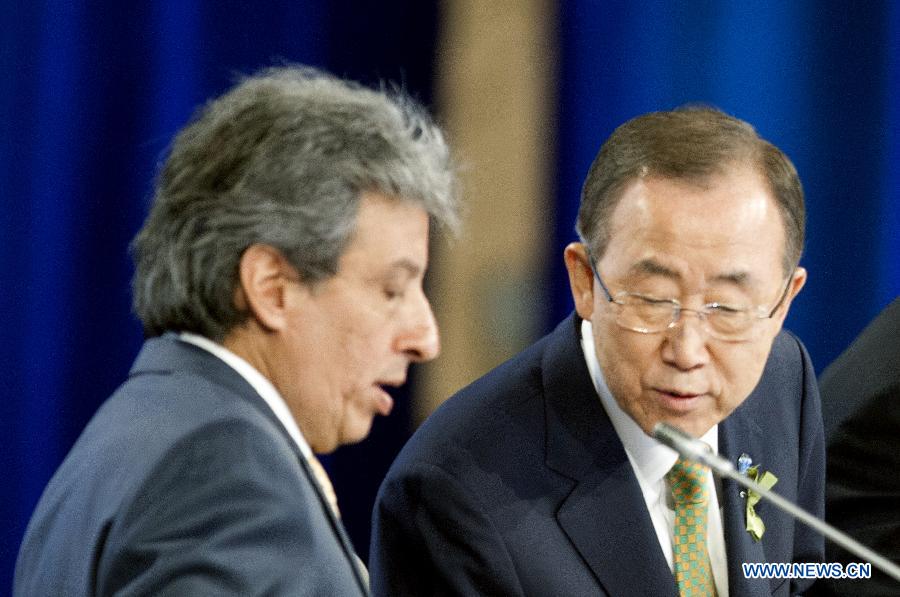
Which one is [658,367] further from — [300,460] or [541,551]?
[300,460]

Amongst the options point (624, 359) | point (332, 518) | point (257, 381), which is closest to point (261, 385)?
point (257, 381)

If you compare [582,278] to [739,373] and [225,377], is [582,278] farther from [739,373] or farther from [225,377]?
[225,377]

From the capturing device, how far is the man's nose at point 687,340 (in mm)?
1798

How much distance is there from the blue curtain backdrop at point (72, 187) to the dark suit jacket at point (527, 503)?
107 cm

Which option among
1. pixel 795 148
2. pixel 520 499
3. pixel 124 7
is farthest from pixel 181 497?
pixel 795 148

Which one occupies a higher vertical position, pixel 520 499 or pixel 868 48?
pixel 868 48

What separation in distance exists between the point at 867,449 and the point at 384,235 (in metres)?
1.06

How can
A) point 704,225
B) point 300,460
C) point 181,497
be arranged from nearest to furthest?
point 181,497 → point 300,460 → point 704,225

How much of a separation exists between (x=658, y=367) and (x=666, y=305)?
8cm

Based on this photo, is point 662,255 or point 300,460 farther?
point 662,255

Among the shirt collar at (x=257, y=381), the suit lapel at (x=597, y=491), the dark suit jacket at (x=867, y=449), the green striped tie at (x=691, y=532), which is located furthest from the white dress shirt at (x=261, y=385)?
the dark suit jacket at (x=867, y=449)

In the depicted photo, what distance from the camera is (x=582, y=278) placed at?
75.6 inches

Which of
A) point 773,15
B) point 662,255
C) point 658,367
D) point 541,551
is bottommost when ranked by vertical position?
point 541,551

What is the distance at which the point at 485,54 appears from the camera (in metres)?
3.04
